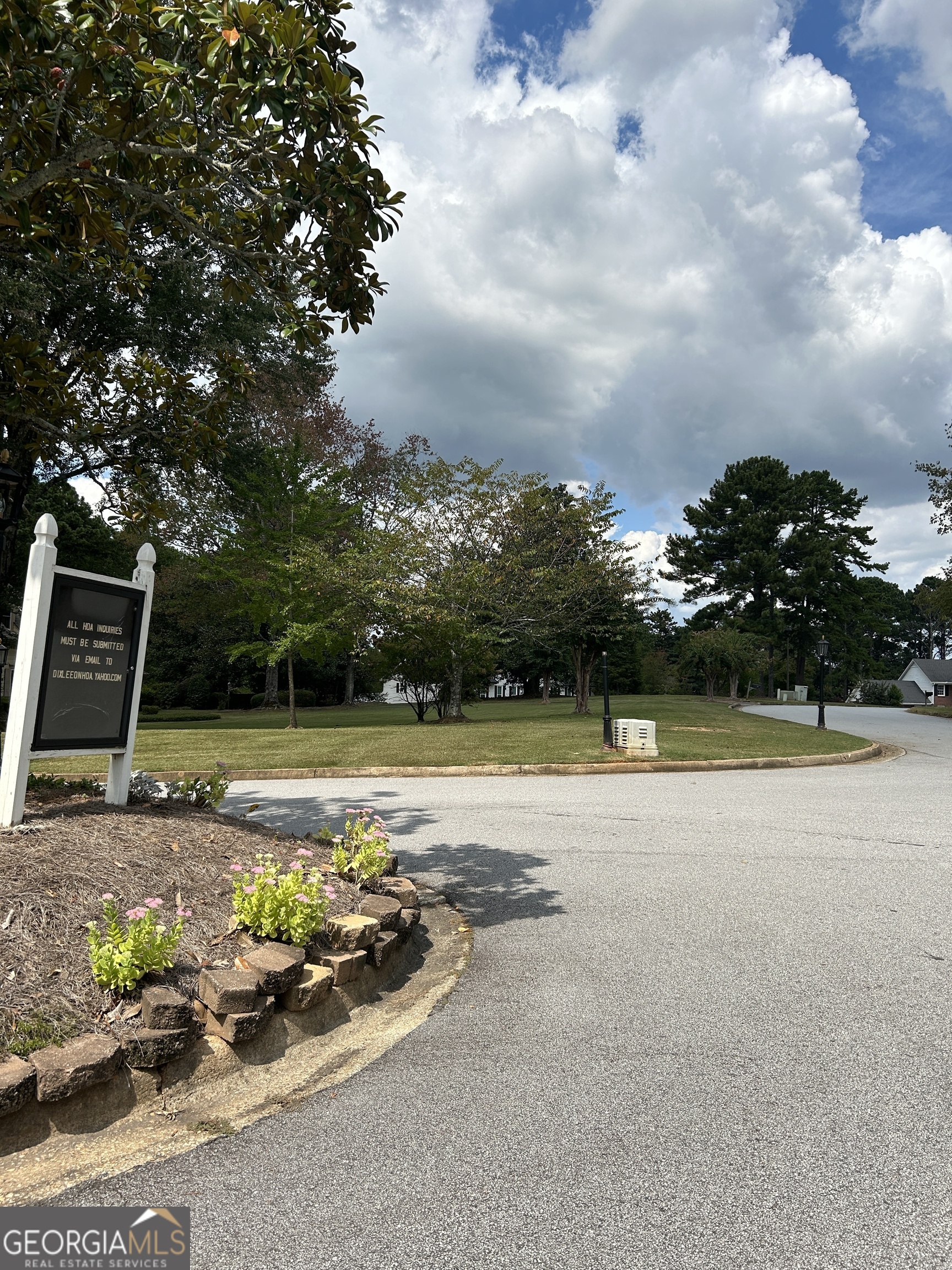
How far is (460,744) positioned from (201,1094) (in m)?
14.4

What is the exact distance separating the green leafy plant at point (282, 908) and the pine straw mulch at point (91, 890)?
13 cm

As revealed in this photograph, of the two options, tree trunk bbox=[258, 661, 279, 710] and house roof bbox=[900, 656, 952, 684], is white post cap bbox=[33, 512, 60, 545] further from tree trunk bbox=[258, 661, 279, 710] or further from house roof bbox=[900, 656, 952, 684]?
house roof bbox=[900, 656, 952, 684]

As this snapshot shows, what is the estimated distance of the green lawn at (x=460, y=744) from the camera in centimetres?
1450

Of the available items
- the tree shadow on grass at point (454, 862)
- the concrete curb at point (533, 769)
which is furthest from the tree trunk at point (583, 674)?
the tree shadow on grass at point (454, 862)

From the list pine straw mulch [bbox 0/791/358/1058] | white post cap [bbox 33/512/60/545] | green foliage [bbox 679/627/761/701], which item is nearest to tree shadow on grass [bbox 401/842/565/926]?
pine straw mulch [bbox 0/791/358/1058]

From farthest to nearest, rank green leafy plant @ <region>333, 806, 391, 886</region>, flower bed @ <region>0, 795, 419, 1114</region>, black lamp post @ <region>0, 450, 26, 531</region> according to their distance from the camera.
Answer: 1. black lamp post @ <region>0, 450, 26, 531</region>
2. green leafy plant @ <region>333, 806, 391, 886</region>
3. flower bed @ <region>0, 795, 419, 1114</region>

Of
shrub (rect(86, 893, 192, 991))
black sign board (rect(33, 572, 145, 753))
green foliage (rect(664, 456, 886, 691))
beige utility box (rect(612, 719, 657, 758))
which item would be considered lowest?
shrub (rect(86, 893, 192, 991))

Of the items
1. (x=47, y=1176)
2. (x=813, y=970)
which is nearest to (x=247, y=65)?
(x=47, y=1176)

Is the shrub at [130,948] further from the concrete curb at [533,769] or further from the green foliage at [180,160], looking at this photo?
the concrete curb at [533,769]

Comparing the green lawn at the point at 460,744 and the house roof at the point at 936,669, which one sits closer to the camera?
the green lawn at the point at 460,744

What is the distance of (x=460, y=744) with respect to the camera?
1736 cm

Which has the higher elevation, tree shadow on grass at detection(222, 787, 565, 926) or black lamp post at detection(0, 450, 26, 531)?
black lamp post at detection(0, 450, 26, 531)

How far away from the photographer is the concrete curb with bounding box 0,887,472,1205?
2.58m

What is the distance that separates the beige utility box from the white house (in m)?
57.5
